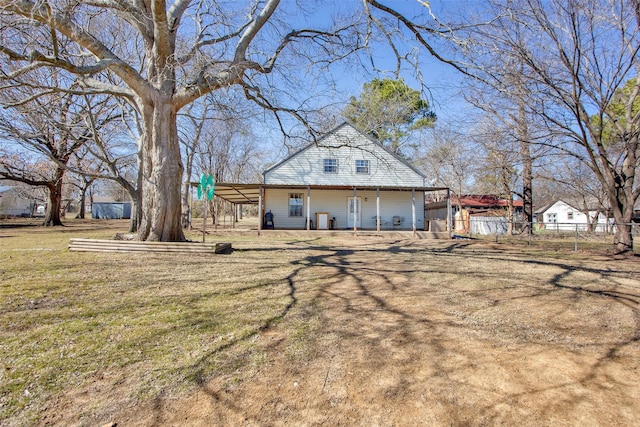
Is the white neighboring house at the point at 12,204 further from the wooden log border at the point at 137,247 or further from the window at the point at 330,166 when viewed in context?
the wooden log border at the point at 137,247

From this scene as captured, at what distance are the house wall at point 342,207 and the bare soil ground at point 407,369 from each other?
14.2 m

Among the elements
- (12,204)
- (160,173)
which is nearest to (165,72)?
(160,173)

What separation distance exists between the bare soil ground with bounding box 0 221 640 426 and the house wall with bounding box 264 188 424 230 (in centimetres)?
1422

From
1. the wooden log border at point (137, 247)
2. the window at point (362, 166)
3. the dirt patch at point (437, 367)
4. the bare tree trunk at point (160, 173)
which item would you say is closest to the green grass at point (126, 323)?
the dirt patch at point (437, 367)

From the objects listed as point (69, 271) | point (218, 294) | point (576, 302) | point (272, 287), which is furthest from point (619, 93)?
point (69, 271)

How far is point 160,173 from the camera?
8.45 meters

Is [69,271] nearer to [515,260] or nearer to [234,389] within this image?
[234,389]

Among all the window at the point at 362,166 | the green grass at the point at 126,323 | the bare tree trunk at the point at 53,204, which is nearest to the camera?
the green grass at the point at 126,323

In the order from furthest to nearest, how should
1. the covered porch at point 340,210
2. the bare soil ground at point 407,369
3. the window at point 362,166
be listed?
the window at point 362,166, the covered porch at point 340,210, the bare soil ground at point 407,369

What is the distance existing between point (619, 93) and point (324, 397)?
14.4m

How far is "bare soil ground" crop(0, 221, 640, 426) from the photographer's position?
2.04m

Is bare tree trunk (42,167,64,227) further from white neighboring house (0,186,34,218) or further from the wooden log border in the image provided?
white neighboring house (0,186,34,218)

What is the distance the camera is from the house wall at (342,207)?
1914cm

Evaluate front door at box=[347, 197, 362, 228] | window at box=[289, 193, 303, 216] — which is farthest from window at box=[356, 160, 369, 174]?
window at box=[289, 193, 303, 216]
